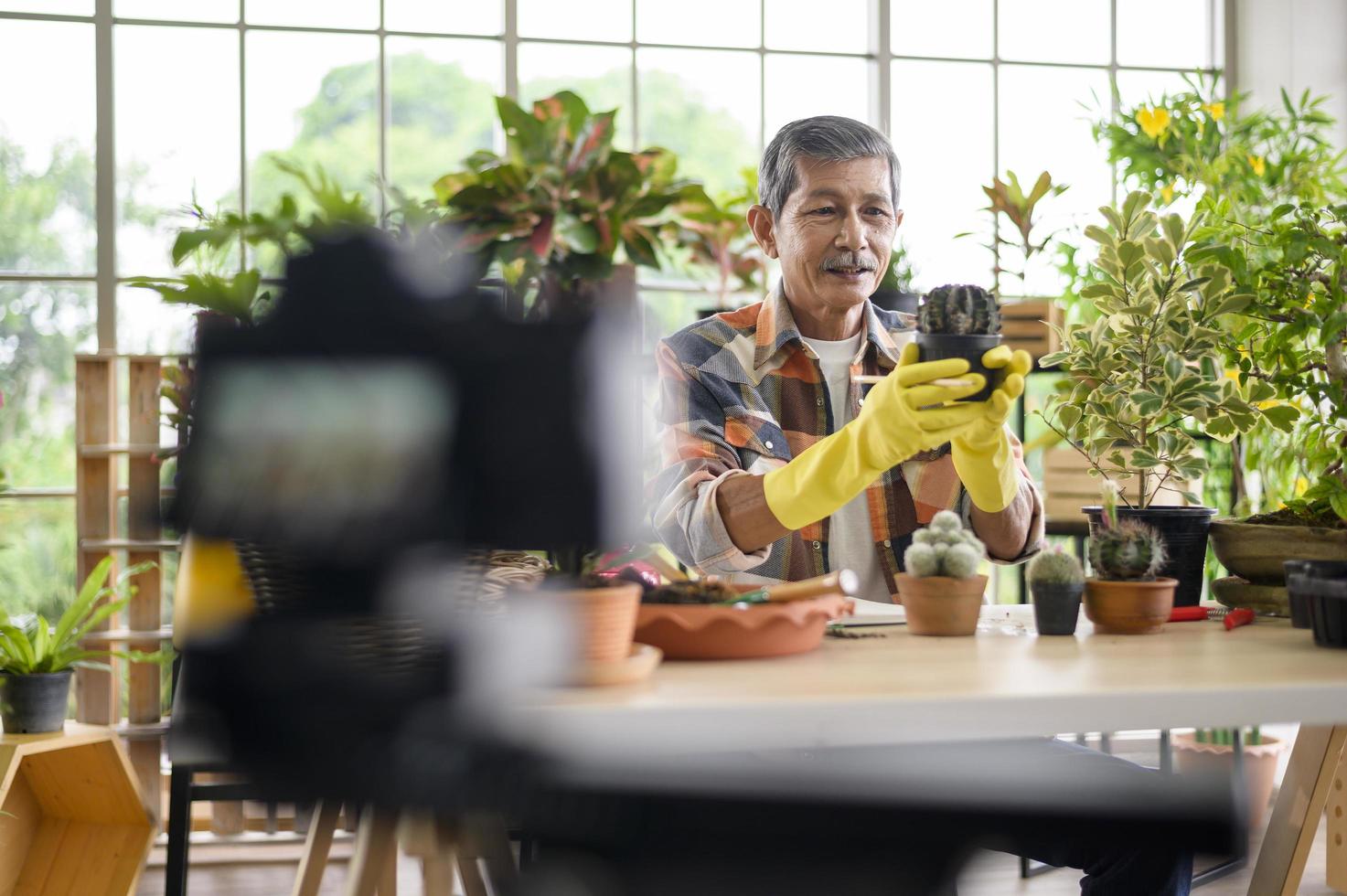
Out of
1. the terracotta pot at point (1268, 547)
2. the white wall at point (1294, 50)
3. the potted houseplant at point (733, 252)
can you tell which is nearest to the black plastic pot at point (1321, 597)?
the terracotta pot at point (1268, 547)

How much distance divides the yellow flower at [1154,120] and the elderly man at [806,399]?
2186 millimetres

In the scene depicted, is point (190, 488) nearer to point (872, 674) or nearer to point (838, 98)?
point (872, 674)

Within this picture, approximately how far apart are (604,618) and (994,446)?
636mm

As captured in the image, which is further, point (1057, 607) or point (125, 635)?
point (125, 635)

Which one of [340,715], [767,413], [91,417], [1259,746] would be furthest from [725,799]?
[91,417]

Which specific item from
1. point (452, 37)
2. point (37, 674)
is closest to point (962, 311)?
point (37, 674)

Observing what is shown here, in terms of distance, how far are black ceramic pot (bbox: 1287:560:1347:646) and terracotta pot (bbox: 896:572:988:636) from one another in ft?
1.14

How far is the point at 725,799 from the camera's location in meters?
1.02

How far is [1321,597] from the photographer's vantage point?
133cm

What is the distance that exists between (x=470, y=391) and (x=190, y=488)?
0.62ft

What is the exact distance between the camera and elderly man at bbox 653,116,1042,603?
1.74 meters

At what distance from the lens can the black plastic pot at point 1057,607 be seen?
4.61ft

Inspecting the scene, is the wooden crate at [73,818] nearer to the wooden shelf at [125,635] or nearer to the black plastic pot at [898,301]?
the wooden shelf at [125,635]

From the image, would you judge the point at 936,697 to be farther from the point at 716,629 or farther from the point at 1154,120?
the point at 1154,120
